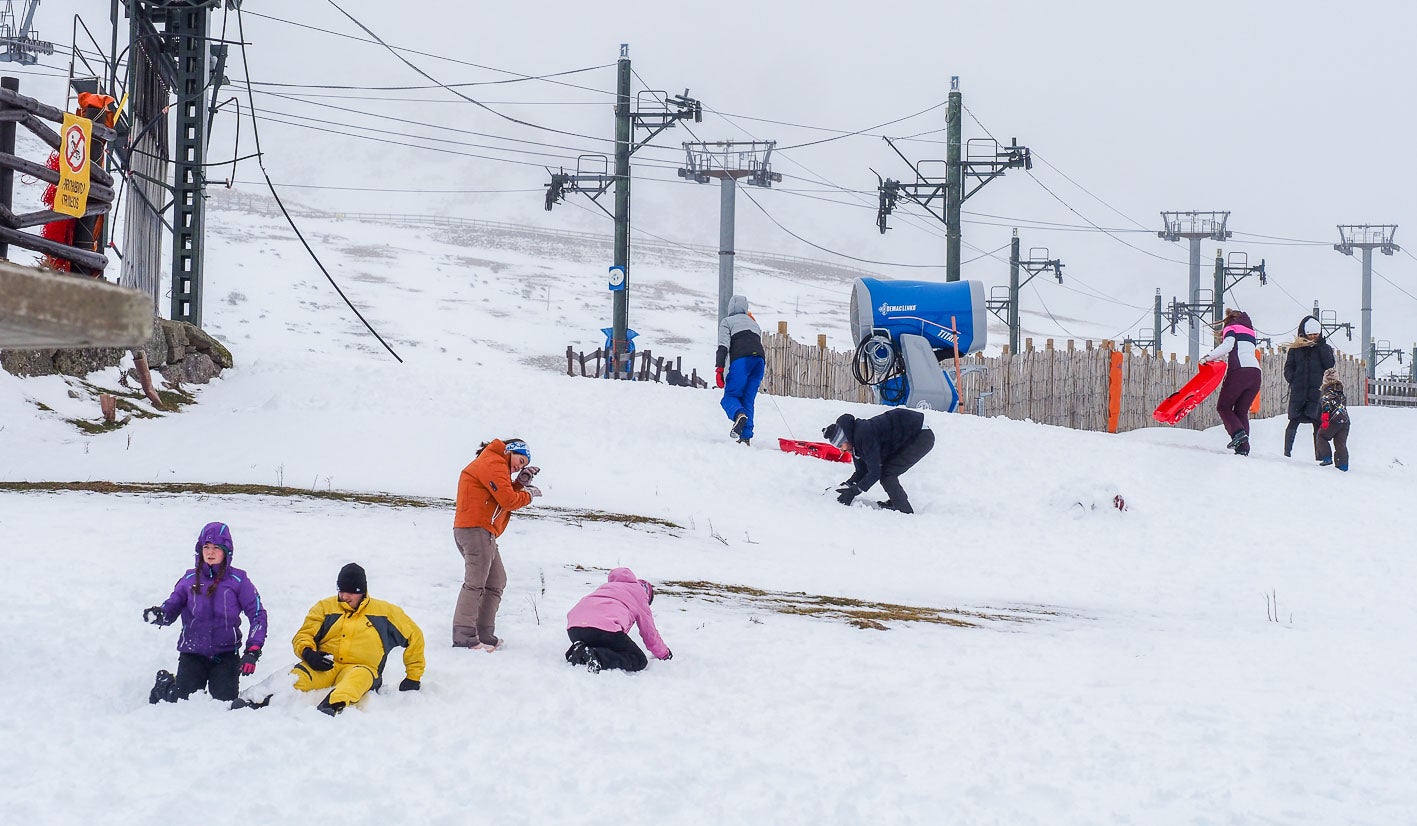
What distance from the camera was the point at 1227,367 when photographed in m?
15.7

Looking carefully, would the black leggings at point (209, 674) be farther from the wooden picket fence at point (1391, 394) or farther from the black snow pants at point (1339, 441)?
the wooden picket fence at point (1391, 394)

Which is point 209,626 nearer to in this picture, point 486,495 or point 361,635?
point 361,635

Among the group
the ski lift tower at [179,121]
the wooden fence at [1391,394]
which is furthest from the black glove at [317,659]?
the wooden fence at [1391,394]

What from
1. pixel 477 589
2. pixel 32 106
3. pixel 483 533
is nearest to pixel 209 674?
pixel 477 589

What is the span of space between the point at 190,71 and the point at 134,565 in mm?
10624

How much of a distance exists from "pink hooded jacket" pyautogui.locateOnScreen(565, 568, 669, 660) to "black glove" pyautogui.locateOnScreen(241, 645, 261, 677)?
1.56 m

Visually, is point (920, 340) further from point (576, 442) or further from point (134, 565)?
point (134, 565)

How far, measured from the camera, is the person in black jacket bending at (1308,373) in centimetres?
1567

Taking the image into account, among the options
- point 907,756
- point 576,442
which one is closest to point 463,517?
point 907,756

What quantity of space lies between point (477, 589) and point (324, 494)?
479cm

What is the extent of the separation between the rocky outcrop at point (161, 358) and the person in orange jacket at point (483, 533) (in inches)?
264

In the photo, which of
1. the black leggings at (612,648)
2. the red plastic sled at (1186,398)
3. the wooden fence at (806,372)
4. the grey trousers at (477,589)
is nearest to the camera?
the black leggings at (612,648)

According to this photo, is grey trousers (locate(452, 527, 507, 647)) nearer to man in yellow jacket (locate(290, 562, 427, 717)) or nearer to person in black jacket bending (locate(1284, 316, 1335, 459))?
man in yellow jacket (locate(290, 562, 427, 717))

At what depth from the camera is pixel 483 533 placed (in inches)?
256
